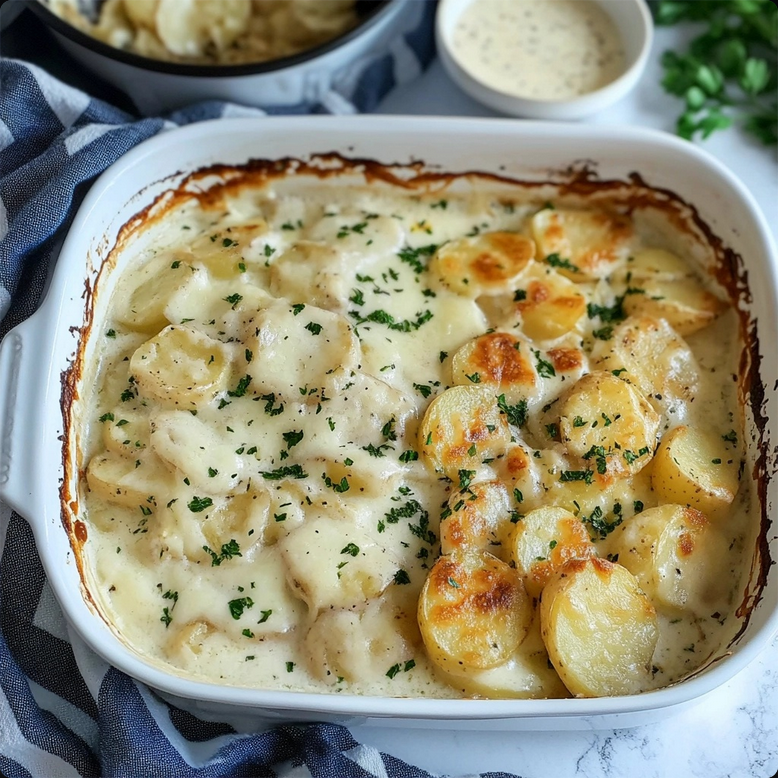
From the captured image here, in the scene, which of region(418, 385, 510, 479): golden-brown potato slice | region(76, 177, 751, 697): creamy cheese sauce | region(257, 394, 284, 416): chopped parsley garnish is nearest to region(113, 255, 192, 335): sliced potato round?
region(76, 177, 751, 697): creamy cheese sauce

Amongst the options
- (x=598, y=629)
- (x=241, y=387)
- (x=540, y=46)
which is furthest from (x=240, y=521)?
(x=540, y=46)

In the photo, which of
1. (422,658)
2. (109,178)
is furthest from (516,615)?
(109,178)

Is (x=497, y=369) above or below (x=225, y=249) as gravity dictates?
below

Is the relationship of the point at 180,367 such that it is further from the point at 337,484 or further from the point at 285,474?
the point at 337,484

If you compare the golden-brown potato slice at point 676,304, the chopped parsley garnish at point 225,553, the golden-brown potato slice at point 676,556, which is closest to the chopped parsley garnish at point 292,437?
the chopped parsley garnish at point 225,553

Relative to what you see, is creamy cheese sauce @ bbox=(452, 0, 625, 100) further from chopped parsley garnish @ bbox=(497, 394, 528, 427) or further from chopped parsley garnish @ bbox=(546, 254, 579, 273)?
chopped parsley garnish @ bbox=(497, 394, 528, 427)

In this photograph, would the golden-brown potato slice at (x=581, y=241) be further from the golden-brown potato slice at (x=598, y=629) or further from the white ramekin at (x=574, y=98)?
the golden-brown potato slice at (x=598, y=629)

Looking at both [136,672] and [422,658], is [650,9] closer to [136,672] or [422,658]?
[422,658]

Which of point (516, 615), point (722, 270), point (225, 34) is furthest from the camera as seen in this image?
point (225, 34)
